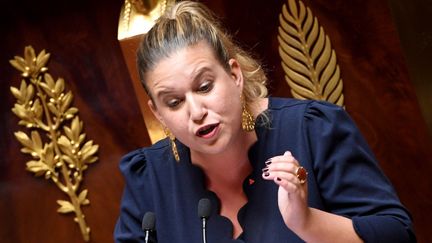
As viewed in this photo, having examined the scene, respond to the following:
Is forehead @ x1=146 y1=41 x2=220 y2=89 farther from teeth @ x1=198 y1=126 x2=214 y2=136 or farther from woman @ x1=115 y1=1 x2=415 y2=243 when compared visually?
teeth @ x1=198 y1=126 x2=214 y2=136

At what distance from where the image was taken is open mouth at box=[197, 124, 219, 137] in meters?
1.35

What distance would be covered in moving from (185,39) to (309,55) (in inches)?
24.9

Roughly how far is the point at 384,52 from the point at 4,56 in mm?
1089

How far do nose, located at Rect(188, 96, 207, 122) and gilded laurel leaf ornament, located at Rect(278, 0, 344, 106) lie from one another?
0.69 meters

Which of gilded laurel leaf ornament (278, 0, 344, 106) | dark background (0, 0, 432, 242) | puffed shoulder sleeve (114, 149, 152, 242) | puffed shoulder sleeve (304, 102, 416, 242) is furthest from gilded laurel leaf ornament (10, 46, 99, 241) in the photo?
puffed shoulder sleeve (304, 102, 416, 242)

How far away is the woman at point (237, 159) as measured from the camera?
1.34 m

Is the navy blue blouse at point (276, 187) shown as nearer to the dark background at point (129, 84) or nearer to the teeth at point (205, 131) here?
the teeth at point (205, 131)

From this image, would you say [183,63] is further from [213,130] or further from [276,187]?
[276,187]

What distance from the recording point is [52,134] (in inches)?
84.5

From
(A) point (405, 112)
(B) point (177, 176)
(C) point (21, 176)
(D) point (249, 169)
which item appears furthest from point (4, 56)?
(A) point (405, 112)

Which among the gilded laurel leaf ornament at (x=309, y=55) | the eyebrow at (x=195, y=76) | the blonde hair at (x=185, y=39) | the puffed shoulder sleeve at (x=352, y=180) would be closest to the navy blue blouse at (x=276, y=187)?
the puffed shoulder sleeve at (x=352, y=180)

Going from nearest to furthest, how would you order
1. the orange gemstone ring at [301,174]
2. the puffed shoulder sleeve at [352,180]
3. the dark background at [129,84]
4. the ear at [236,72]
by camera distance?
the orange gemstone ring at [301,174]
the puffed shoulder sleeve at [352,180]
the ear at [236,72]
the dark background at [129,84]

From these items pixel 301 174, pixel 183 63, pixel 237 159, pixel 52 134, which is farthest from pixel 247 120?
pixel 52 134

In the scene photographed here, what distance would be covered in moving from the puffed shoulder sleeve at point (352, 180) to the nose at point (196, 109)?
0.24m
